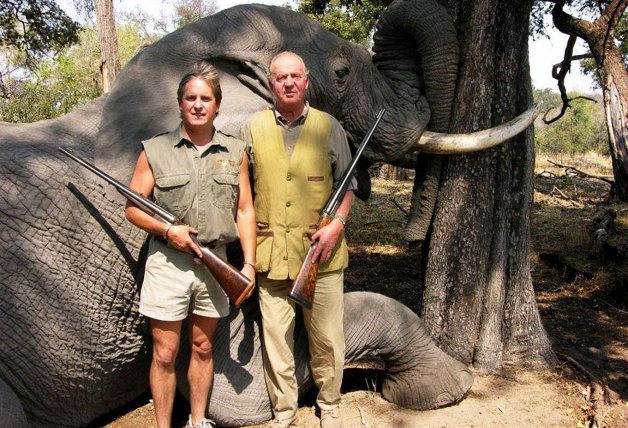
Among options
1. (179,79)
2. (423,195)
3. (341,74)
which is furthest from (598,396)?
(179,79)

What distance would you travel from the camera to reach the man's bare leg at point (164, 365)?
3213 mm

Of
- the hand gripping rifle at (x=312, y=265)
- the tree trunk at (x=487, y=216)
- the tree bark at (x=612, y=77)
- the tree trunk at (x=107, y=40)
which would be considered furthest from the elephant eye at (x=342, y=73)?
the tree trunk at (x=107, y=40)

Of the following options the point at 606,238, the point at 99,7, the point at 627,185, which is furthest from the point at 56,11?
the point at 627,185

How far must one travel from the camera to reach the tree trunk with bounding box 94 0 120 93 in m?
13.6

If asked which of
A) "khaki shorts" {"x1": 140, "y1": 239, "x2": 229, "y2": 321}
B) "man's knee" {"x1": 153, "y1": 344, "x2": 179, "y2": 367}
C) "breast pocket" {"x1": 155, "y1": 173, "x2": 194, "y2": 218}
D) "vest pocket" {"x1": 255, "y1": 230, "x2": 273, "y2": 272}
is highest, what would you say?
"breast pocket" {"x1": 155, "y1": 173, "x2": 194, "y2": 218}

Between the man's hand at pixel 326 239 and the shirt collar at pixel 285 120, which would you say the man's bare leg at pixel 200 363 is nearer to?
the man's hand at pixel 326 239

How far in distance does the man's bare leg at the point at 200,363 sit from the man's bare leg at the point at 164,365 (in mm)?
105

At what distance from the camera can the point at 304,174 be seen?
3.39 meters

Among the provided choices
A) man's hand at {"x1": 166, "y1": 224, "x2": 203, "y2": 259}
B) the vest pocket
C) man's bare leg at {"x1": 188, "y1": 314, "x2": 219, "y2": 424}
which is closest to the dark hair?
man's hand at {"x1": 166, "y1": 224, "x2": 203, "y2": 259}

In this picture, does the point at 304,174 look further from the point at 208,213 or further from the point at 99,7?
the point at 99,7

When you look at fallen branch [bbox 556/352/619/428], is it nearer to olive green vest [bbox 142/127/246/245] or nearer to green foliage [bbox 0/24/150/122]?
olive green vest [bbox 142/127/246/245]

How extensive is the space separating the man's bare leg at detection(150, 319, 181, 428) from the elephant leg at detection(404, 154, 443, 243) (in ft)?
6.27

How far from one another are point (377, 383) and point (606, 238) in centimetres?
441

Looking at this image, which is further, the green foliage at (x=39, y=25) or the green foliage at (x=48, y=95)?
the green foliage at (x=48, y=95)
